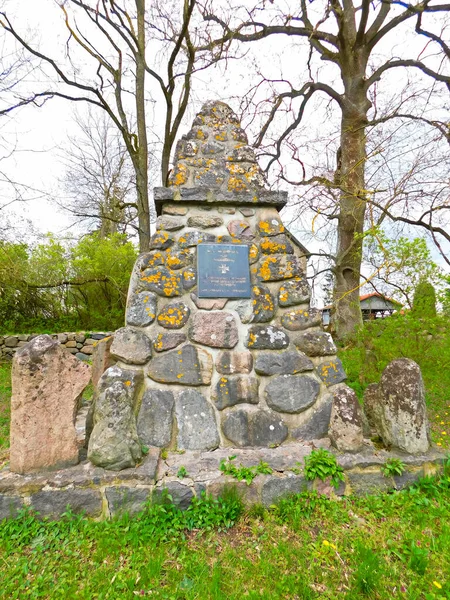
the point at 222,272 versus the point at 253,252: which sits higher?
the point at 253,252

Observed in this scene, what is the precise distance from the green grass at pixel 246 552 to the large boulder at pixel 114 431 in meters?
0.34

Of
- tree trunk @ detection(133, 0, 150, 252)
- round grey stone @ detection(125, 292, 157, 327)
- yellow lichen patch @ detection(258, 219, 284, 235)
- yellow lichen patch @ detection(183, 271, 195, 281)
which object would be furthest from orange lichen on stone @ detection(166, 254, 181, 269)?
tree trunk @ detection(133, 0, 150, 252)

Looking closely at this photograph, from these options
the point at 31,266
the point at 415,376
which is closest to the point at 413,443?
the point at 415,376

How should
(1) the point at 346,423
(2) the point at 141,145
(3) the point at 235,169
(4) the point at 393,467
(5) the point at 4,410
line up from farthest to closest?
1. (2) the point at 141,145
2. (5) the point at 4,410
3. (3) the point at 235,169
4. (1) the point at 346,423
5. (4) the point at 393,467

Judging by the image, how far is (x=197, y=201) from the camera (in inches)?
115

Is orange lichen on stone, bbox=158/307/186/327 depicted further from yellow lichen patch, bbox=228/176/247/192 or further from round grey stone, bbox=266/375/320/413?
yellow lichen patch, bbox=228/176/247/192

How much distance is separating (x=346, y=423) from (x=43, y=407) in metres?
2.18

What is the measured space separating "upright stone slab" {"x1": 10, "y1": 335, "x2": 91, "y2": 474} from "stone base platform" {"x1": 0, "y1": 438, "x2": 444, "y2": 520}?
10 centimetres

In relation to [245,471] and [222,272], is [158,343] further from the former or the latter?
[245,471]

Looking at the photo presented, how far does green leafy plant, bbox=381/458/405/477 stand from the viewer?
7.33ft

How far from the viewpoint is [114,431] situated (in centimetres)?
217

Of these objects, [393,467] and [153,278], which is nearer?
[393,467]

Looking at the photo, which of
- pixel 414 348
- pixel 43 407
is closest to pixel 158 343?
pixel 43 407

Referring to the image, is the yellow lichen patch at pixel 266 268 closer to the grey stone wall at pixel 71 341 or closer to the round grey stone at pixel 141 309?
the round grey stone at pixel 141 309
